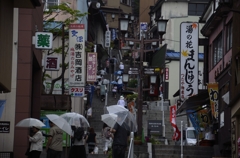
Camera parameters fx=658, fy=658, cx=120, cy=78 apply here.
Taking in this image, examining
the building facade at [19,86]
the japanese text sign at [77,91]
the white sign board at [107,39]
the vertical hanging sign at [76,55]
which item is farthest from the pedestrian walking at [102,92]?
the building facade at [19,86]

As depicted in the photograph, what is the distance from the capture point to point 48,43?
24.6 meters

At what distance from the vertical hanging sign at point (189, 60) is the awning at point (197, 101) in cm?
60

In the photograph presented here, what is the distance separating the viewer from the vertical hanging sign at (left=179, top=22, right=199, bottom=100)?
34406 millimetres

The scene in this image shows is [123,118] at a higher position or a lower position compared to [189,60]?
lower

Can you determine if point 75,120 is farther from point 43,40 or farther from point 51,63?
point 51,63

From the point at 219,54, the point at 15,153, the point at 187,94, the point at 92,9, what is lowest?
the point at 15,153

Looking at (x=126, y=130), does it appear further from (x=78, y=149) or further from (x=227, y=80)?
(x=227, y=80)

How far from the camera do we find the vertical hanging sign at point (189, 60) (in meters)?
34.4

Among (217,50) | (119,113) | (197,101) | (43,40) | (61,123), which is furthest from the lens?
(217,50)

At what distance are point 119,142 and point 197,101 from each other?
14359 millimetres

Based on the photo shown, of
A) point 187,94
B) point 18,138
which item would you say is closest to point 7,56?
point 18,138

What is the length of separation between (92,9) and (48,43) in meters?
36.0

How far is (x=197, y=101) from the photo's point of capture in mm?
33500

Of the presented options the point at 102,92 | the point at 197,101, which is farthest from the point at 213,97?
the point at 102,92
